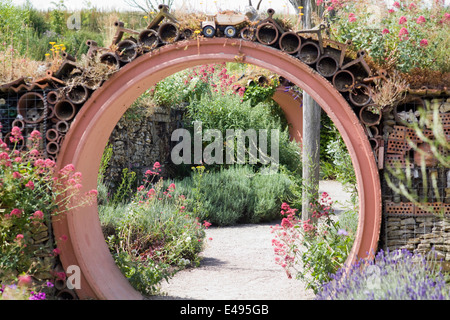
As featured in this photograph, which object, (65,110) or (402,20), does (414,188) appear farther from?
(65,110)

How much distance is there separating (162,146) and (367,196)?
6.32 m

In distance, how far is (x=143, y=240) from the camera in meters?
5.78

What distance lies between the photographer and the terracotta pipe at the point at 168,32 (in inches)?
168

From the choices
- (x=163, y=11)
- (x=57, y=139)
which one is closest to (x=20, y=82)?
(x=57, y=139)

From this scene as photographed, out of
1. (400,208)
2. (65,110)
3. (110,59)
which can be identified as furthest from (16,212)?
(400,208)

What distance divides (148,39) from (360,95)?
1917mm

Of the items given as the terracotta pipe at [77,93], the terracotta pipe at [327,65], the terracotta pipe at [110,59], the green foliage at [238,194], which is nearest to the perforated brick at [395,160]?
the terracotta pipe at [327,65]

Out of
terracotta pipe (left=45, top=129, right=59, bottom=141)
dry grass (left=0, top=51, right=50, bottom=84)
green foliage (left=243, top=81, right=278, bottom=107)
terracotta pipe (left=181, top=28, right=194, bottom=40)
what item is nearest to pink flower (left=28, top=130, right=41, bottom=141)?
terracotta pipe (left=45, top=129, right=59, bottom=141)

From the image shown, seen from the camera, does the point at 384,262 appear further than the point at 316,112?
No

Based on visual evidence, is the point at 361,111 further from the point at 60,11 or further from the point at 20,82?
the point at 60,11

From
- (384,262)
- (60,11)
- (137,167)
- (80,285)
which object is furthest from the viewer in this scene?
(60,11)

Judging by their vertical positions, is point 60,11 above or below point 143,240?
above

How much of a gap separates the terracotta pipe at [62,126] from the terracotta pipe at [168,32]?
1.16 m

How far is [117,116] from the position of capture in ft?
15.6
